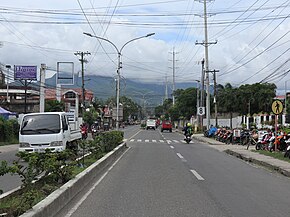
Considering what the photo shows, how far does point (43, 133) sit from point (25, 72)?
3933cm

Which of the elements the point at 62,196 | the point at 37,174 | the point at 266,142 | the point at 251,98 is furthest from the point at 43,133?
the point at 251,98

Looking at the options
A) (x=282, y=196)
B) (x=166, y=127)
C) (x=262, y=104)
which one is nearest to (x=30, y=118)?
(x=282, y=196)

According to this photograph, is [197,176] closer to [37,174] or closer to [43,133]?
[37,174]

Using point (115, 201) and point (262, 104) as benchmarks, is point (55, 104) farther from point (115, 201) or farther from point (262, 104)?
point (115, 201)

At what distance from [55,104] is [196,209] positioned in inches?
2259

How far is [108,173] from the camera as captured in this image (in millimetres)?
14414

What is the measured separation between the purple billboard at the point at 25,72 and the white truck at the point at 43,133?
3770 cm

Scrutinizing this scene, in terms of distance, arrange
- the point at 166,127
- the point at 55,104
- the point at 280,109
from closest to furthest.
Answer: the point at 280,109, the point at 55,104, the point at 166,127

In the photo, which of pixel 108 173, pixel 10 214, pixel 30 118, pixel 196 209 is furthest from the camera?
pixel 30 118

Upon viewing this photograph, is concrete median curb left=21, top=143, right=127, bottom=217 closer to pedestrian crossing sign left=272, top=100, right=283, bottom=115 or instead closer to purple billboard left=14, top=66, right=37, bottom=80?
pedestrian crossing sign left=272, top=100, right=283, bottom=115

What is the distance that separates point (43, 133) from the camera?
18375 millimetres

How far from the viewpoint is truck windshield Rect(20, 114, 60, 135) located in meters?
18.4

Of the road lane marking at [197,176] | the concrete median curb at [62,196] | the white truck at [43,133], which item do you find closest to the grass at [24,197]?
the concrete median curb at [62,196]

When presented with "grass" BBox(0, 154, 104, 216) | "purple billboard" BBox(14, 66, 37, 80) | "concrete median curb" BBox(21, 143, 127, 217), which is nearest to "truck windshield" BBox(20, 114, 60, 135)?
"concrete median curb" BBox(21, 143, 127, 217)
